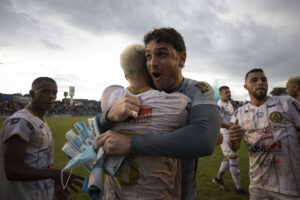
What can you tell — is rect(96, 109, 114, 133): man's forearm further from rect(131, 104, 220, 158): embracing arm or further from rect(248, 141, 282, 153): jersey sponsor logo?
rect(248, 141, 282, 153): jersey sponsor logo

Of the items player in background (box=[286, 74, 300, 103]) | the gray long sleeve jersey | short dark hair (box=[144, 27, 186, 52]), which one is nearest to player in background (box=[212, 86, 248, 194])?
player in background (box=[286, 74, 300, 103])

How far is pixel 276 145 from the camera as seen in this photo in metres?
2.80

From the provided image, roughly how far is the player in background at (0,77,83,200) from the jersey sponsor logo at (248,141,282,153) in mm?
2841

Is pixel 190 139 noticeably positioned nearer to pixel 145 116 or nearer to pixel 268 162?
pixel 145 116

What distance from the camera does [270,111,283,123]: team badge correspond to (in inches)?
113

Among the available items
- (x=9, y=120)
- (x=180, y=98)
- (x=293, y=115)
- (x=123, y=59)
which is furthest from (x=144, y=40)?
(x=293, y=115)

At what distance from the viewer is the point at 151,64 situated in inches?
57.8

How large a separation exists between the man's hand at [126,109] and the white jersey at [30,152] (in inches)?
70.3

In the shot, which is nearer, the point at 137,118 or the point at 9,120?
the point at 137,118

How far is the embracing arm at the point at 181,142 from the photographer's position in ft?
3.66

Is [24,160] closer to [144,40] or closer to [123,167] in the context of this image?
[123,167]

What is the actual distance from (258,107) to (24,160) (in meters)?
3.89

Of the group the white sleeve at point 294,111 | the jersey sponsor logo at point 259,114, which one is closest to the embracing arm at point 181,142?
the jersey sponsor logo at point 259,114

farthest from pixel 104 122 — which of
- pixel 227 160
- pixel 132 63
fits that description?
pixel 227 160
